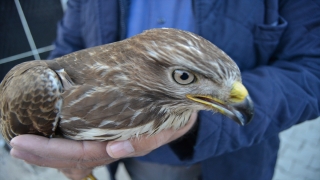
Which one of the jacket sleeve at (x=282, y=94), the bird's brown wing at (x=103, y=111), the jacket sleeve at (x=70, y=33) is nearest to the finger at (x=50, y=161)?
the bird's brown wing at (x=103, y=111)

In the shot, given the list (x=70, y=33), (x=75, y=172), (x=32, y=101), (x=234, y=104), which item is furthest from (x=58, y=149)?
(x=70, y=33)

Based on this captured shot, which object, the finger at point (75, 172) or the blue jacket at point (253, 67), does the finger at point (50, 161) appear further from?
the blue jacket at point (253, 67)

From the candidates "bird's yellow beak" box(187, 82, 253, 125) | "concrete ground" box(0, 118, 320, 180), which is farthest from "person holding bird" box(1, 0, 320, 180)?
"concrete ground" box(0, 118, 320, 180)

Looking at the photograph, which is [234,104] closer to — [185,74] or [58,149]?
[185,74]

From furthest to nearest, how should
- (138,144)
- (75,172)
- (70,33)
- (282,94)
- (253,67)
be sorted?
(70,33), (253,67), (75,172), (282,94), (138,144)

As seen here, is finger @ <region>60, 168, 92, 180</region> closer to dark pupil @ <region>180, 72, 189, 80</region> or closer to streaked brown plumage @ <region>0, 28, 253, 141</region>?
streaked brown plumage @ <region>0, 28, 253, 141</region>

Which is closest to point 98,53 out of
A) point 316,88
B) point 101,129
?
point 101,129
